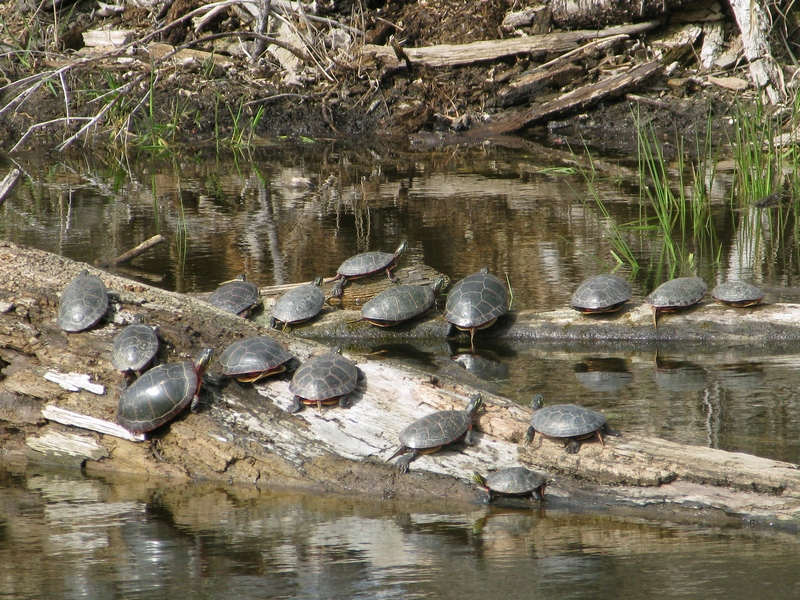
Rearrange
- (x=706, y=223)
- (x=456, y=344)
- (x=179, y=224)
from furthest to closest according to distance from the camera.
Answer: (x=179, y=224), (x=706, y=223), (x=456, y=344)

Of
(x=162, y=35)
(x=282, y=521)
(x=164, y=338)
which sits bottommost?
(x=282, y=521)

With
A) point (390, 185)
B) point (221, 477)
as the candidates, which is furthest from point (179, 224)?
point (221, 477)

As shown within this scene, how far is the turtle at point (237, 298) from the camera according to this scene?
19.0 ft

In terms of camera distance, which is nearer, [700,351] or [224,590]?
[224,590]

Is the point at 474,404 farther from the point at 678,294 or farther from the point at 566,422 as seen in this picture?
the point at 678,294

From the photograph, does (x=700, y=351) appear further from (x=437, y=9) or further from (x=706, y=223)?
(x=437, y=9)

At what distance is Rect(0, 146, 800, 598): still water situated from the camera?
2875 mm

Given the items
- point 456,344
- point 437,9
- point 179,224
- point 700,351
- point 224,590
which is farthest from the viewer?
point 437,9

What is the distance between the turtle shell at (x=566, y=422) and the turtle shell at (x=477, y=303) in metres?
1.92

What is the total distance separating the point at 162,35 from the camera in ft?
49.4

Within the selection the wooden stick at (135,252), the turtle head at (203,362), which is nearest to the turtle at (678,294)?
the turtle head at (203,362)

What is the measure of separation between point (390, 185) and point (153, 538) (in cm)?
777

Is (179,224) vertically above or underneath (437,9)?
underneath

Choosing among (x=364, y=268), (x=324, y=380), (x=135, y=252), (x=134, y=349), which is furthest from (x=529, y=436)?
(x=135, y=252)
